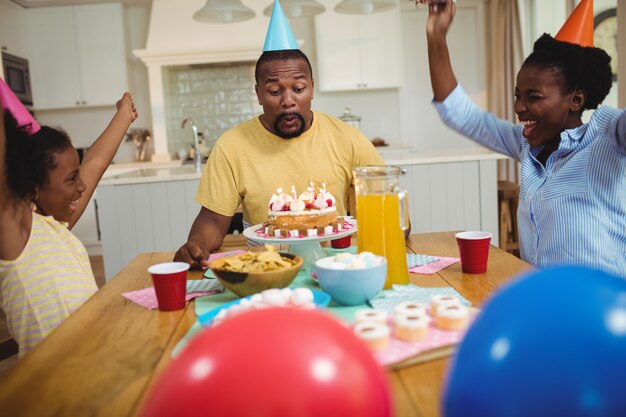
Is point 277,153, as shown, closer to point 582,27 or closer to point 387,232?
point 387,232

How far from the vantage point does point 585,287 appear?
491 millimetres

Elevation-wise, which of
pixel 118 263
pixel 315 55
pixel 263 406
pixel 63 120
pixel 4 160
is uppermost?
pixel 315 55

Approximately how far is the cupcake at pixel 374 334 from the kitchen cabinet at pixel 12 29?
5.45 metres

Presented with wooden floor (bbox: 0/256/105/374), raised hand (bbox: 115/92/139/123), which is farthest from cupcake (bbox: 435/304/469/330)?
wooden floor (bbox: 0/256/105/374)

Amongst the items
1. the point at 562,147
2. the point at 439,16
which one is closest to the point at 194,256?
the point at 439,16

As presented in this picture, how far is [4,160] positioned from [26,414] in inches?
26.2

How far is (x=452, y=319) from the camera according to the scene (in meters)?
0.85

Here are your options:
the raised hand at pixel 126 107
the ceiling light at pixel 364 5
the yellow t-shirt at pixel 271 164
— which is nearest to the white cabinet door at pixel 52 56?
the ceiling light at pixel 364 5

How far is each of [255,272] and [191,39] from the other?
486 centimetres

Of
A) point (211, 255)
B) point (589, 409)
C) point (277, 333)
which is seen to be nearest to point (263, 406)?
point (277, 333)

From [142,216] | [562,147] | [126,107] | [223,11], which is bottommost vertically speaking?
[142,216]

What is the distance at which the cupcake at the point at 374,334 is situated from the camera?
787mm

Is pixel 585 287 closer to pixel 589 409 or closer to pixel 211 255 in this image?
pixel 589 409

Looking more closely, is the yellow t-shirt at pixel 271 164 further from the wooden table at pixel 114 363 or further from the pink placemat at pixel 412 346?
the pink placemat at pixel 412 346
